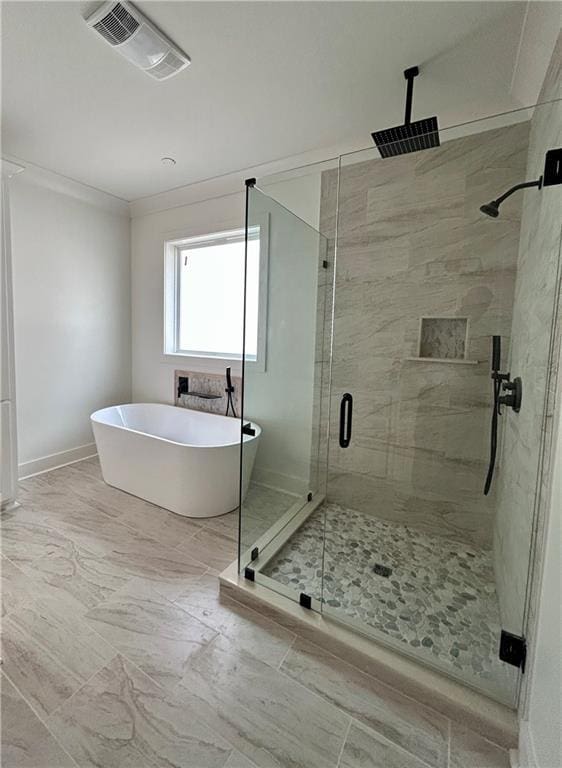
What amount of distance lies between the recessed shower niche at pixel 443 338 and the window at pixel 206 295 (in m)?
1.51

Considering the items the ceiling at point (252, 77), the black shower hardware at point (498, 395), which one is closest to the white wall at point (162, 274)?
the ceiling at point (252, 77)

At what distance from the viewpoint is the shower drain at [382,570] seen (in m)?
1.83

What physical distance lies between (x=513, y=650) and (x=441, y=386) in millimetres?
1347

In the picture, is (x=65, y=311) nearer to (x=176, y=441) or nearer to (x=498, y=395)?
(x=176, y=441)

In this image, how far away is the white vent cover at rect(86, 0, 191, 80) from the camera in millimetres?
1368

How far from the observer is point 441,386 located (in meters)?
2.15

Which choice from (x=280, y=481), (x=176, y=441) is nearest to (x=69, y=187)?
(x=176, y=441)

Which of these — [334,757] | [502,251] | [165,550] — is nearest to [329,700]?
[334,757]

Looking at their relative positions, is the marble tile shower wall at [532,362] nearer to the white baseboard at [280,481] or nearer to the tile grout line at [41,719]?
the white baseboard at [280,481]

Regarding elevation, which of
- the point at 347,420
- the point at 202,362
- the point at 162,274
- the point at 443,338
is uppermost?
the point at 162,274

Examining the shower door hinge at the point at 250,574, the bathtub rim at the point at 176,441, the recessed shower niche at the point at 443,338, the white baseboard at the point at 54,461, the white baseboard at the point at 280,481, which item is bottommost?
the shower door hinge at the point at 250,574

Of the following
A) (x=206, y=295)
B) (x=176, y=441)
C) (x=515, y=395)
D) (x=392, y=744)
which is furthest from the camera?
(x=206, y=295)

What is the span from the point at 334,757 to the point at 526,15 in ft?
9.13

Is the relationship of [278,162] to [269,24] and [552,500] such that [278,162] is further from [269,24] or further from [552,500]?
[552,500]
